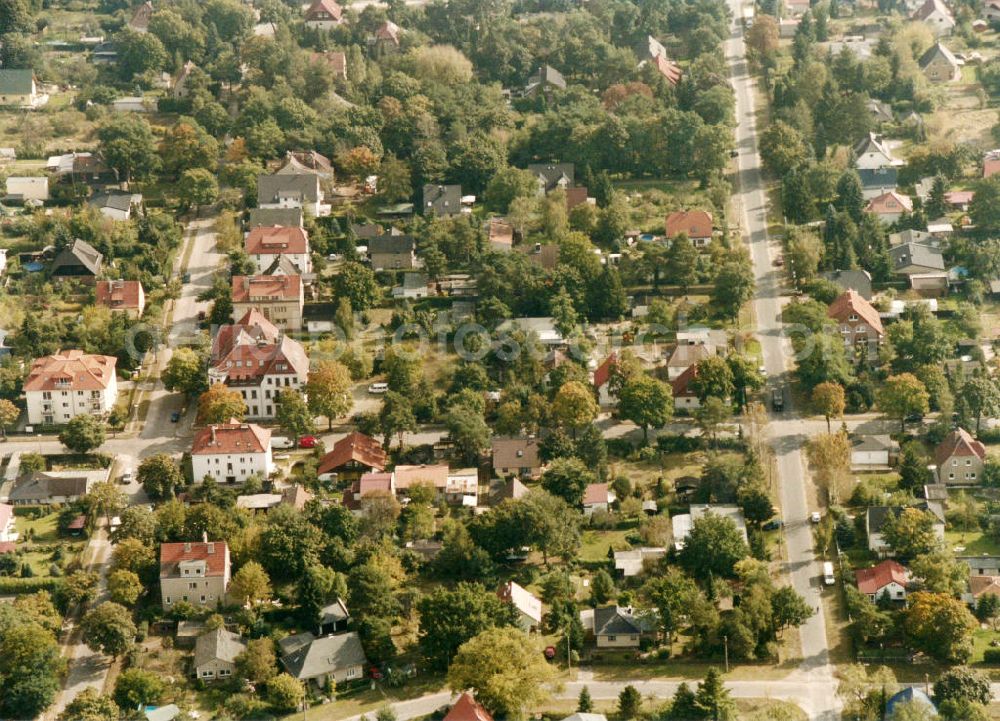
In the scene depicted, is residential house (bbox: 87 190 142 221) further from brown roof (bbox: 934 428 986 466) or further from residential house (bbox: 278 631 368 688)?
brown roof (bbox: 934 428 986 466)

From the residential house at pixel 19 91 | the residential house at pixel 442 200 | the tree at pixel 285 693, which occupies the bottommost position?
the tree at pixel 285 693

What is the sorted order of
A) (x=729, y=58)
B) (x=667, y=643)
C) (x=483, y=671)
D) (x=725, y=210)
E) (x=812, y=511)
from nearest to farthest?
(x=483, y=671)
(x=667, y=643)
(x=812, y=511)
(x=725, y=210)
(x=729, y=58)

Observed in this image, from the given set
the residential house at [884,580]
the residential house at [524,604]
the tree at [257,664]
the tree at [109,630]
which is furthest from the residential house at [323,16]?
the residential house at [884,580]

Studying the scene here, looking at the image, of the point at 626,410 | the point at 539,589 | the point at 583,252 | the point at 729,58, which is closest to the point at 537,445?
the point at 626,410

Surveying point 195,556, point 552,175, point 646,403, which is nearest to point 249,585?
point 195,556

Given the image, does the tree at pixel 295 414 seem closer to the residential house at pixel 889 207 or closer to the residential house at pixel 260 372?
the residential house at pixel 260 372

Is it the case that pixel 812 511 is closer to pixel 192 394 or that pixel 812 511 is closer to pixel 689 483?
pixel 689 483

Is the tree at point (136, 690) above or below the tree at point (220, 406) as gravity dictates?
below
